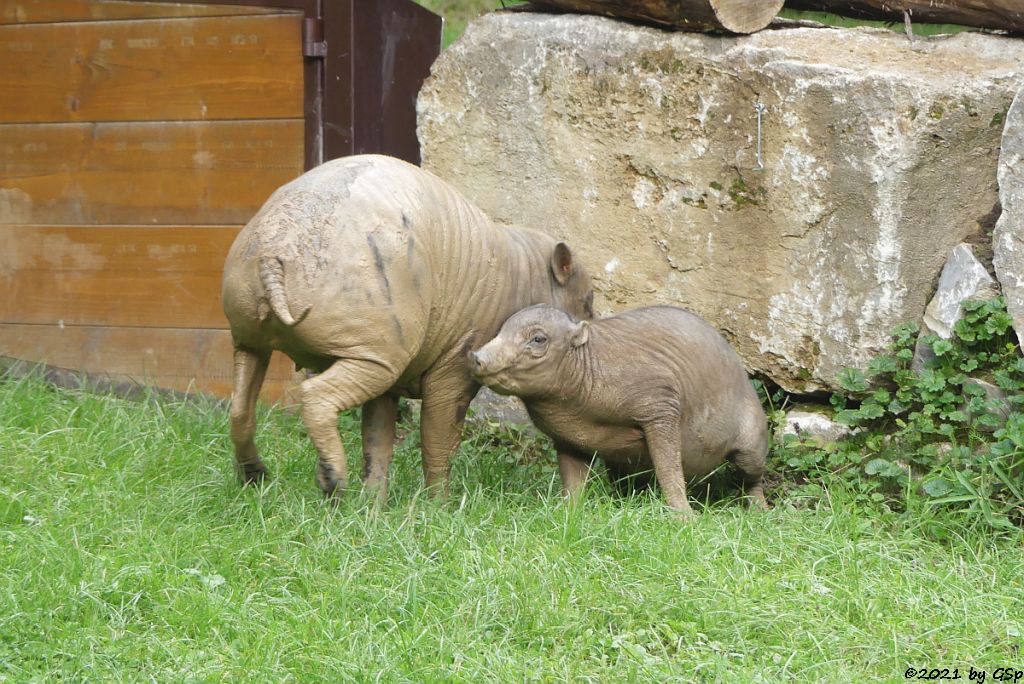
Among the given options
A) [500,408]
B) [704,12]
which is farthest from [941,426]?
[500,408]

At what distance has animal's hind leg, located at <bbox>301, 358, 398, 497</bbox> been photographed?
447 centimetres

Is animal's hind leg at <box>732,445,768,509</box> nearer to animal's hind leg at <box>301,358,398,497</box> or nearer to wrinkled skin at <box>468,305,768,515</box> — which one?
wrinkled skin at <box>468,305,768,515</box>

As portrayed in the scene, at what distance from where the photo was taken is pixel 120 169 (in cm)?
724

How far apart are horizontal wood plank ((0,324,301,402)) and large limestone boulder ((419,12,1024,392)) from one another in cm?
180

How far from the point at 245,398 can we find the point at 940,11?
375 cm

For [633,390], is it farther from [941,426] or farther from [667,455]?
[941,426]

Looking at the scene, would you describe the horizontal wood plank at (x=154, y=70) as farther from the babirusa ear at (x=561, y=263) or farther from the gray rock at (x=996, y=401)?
the gray rock at (x=996, y=401)

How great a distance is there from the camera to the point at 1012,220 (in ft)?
17.7

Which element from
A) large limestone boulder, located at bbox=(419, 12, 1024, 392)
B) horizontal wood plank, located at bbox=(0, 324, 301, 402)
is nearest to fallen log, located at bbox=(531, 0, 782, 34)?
large limestone boulder, located at bbox=(419, 12, 1024, 392)

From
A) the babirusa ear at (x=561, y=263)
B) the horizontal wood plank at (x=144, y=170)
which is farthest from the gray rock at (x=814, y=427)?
the horizontal wood plank at (x=144, y=170)

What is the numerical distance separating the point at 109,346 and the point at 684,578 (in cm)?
448

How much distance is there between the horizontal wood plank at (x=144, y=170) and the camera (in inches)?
275

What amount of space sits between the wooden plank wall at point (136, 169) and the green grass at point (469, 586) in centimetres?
185

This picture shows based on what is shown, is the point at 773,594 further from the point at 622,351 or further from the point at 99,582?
the point at 99,582
